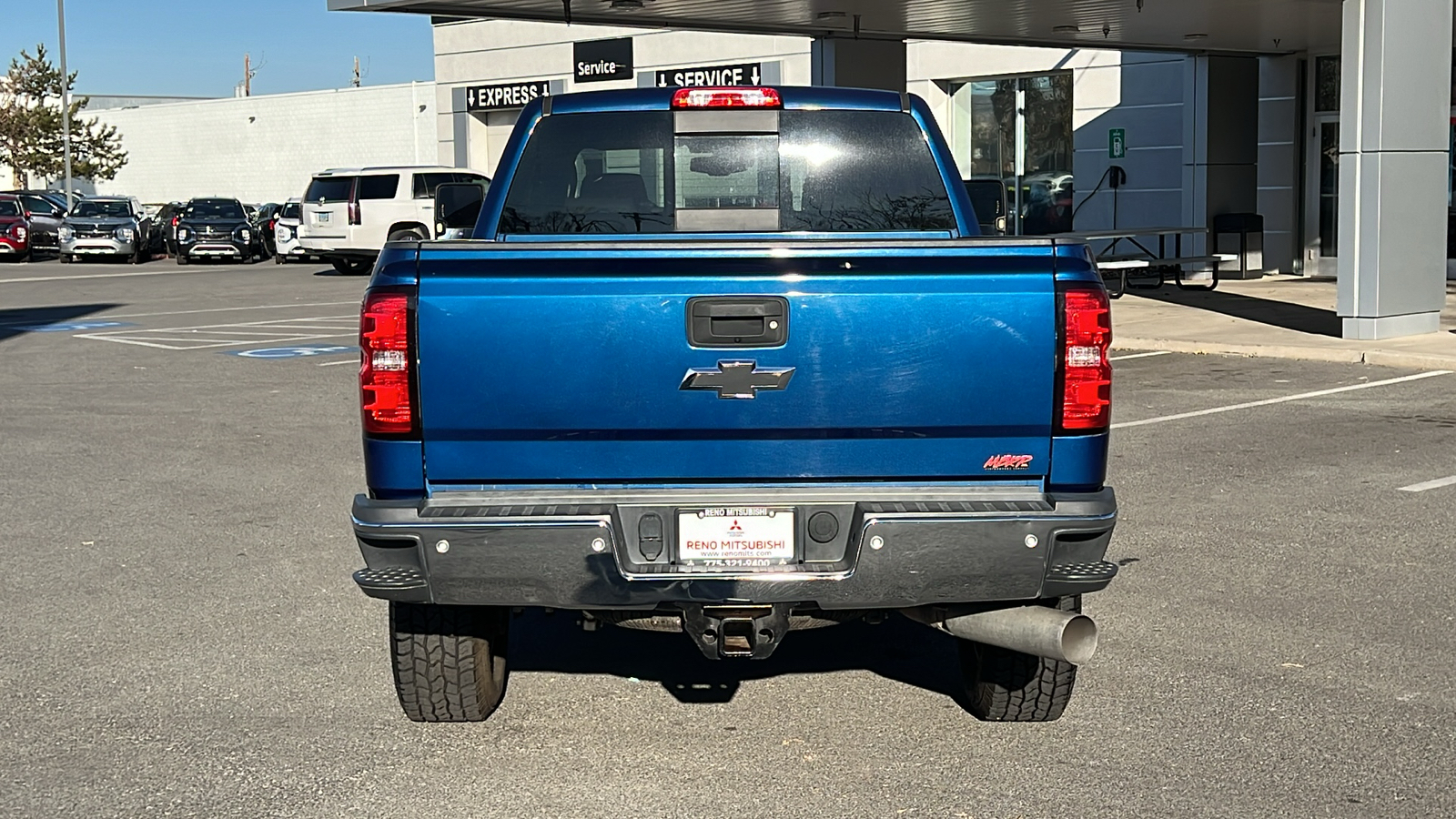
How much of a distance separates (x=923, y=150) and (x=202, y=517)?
4.75 metres

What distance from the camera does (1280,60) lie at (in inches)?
982

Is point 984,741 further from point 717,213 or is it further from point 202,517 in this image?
point 202,517

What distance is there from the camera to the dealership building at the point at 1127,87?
53.2 feet

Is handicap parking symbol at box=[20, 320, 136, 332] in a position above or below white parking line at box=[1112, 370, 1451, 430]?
above

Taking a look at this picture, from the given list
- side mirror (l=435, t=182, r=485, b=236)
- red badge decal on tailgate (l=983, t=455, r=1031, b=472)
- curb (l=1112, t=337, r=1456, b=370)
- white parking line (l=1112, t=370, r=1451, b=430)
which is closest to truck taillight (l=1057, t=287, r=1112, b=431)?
red badge decal on tailgate (l=983, t=455, r=1031, b=472)

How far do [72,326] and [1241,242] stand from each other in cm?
1672

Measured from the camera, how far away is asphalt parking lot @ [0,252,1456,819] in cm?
472

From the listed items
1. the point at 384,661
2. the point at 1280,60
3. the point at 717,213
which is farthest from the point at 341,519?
the point at 1280,60

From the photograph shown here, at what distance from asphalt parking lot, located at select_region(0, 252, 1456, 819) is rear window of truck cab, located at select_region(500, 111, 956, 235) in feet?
5.26

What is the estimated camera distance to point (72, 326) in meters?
21.7

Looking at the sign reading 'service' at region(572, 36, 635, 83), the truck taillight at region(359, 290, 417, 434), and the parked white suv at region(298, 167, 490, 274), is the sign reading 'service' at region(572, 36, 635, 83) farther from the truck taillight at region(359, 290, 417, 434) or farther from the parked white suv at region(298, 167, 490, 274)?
the truck taillight at region(359, 290, 417, 434)

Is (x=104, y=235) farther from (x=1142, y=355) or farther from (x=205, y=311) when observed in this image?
(x=1142, y=355)

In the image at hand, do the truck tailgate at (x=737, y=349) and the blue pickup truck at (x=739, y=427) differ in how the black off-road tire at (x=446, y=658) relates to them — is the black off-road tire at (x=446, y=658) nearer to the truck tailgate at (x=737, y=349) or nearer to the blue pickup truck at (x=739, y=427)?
the blue pickup truck at (x=739, y=427)

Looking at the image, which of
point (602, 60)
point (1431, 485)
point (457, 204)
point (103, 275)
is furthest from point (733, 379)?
point (602, 60)
